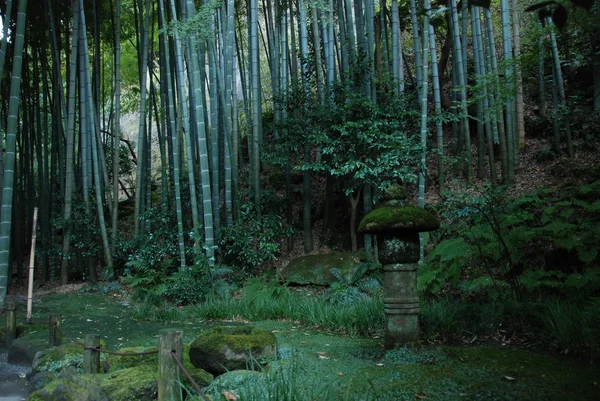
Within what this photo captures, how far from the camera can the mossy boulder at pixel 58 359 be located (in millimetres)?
3418

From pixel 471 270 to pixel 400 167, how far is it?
6.53 ft

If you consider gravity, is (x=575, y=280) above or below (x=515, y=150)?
below

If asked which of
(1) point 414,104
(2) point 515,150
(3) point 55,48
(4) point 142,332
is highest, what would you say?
(3) point 55,48

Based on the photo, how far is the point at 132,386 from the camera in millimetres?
2555

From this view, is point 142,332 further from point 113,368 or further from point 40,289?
point 40,289

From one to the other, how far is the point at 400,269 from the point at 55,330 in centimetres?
279

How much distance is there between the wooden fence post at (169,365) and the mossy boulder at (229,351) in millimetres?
578

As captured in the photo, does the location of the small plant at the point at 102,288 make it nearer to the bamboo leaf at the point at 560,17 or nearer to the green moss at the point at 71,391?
the green moss at the point at 71,391

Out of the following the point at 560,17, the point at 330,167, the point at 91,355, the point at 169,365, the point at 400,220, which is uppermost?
the point at 330,167

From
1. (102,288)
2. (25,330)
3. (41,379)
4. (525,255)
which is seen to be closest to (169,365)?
(41,379)

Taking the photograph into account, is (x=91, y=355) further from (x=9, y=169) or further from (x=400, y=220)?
(x=9, y=169)

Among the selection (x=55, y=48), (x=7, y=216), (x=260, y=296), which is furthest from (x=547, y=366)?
(x=55, y=48)

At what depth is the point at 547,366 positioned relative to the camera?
2.75 meters

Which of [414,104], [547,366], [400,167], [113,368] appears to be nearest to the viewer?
[547,366]
